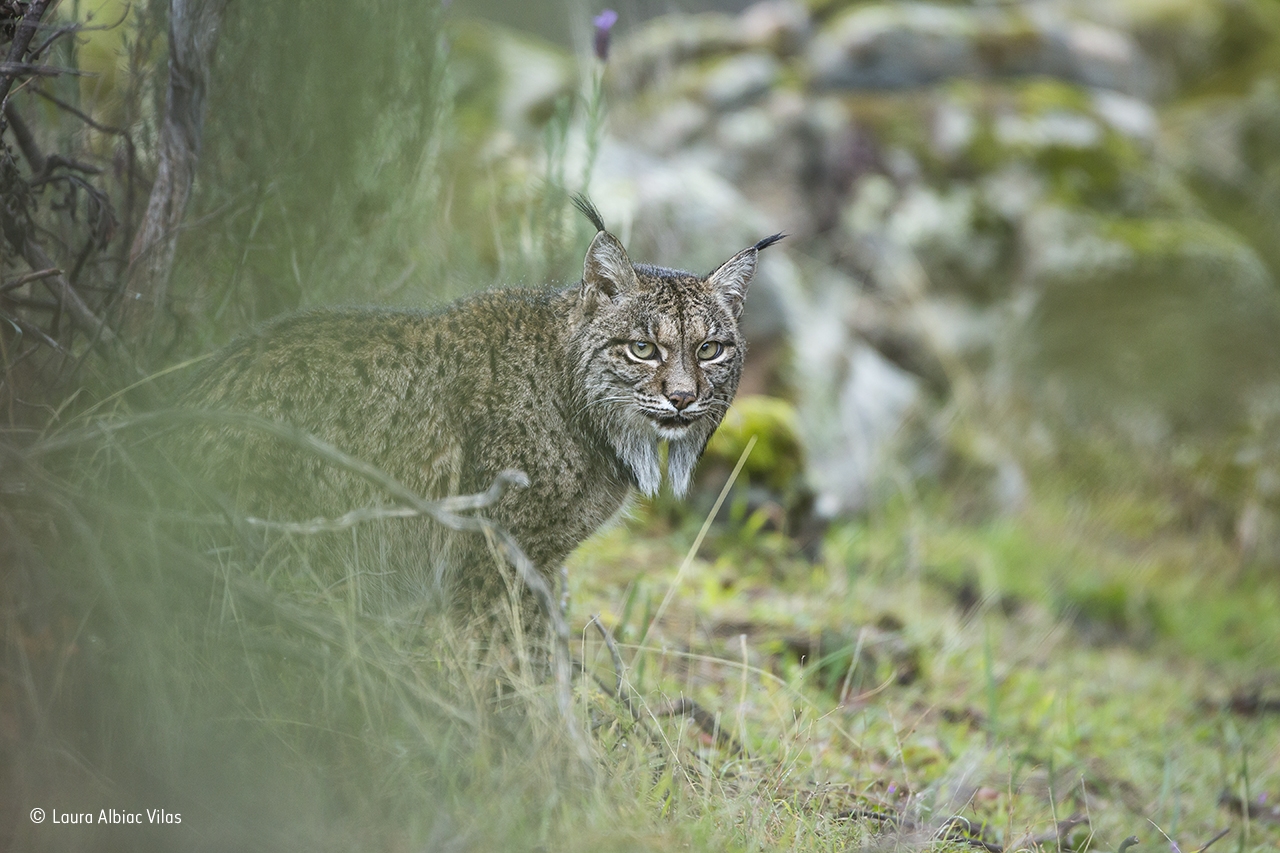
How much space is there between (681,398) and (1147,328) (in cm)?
677

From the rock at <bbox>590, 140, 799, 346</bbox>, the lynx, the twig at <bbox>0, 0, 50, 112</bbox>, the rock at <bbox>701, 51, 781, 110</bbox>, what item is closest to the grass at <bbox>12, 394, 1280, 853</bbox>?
the lynx

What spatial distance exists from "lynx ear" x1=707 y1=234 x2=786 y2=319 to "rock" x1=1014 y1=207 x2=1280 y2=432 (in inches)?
221

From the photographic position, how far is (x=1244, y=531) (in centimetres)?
760

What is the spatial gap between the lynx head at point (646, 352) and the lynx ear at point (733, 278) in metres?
0.01

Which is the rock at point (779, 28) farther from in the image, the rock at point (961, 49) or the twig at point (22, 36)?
the twig at point (22, 36)

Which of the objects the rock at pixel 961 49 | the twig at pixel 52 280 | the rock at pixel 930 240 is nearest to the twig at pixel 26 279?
the twig at pixel 52 280

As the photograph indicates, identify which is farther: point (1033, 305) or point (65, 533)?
point (1033, 305)

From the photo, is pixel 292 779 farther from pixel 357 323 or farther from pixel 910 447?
pixel 910 447

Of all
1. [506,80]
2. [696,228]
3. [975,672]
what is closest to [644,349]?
[975,672]

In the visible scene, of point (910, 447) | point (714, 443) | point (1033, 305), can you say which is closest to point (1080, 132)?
point (1033, 305)

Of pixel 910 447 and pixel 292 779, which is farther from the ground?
pixel 292 779

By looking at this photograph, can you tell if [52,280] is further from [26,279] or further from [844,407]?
[844,407]

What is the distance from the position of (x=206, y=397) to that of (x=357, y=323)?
52cm

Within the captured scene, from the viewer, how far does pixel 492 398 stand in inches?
133
